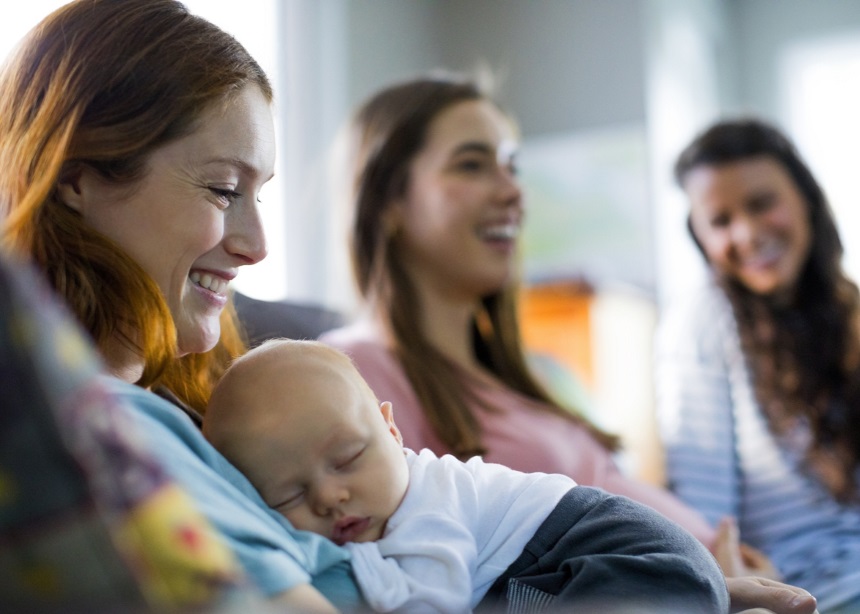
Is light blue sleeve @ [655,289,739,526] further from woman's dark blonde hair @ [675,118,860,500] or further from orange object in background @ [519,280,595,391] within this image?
orange object in background @ [519,280,595,391]

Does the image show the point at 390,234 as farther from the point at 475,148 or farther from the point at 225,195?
the point at 225,195

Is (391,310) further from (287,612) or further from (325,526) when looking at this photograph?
(287,612)

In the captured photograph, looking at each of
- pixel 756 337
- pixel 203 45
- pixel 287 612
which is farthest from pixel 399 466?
pixel 756 337

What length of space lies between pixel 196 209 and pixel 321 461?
26 centimetres

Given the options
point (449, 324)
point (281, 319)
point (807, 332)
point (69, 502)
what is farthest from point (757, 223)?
point (69, 502)

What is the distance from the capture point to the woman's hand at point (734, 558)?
125 cm

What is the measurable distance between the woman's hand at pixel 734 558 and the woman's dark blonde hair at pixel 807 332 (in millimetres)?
340

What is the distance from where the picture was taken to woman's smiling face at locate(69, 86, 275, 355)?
2.79ft

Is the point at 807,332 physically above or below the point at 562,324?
above

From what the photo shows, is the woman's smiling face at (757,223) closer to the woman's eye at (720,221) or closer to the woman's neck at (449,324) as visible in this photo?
the woman's eye at (720,221)

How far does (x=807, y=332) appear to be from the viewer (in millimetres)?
1918

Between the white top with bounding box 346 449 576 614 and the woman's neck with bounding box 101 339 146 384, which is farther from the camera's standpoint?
Answer: the woman's neck with bounding box 101 339 146 384

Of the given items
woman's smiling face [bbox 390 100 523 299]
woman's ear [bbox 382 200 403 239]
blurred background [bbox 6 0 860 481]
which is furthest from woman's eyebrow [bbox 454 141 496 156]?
blurred background [bbox 6 0 860 481]

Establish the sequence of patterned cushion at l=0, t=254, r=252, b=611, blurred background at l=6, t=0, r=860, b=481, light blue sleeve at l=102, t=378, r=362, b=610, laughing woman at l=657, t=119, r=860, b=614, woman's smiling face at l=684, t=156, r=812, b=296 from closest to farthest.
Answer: patterned cushion at l=0, t=254, r=252, b=611 → light blue sleeve at l=102, t=378, r=362, b=610 → laughing woman at l=657, t=119, r=860, b=614 → woman's smiling face at l=684, t=156, r=812, b=296 → blurred background at l=6, t=0, r=860, b=481
